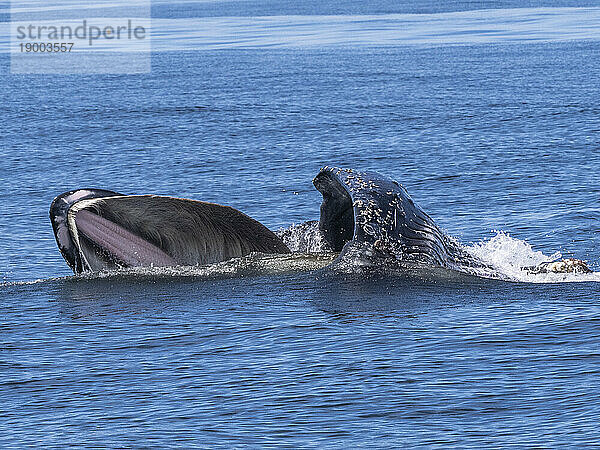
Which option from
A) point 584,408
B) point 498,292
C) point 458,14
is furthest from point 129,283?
point 458,14

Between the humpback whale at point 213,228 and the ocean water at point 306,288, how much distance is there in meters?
0.15

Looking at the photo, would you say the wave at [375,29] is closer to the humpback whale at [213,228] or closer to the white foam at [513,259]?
the white foam at [513,259]

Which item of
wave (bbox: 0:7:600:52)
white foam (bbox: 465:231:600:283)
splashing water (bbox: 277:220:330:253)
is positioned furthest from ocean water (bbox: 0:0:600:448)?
wave (bbox: 0:7:600:52)

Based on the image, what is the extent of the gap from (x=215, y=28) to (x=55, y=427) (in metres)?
49.7

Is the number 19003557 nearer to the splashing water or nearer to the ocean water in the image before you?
the ocean water

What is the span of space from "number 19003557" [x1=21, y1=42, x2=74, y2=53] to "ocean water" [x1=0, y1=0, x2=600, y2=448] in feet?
51.1

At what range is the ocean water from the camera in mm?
6867

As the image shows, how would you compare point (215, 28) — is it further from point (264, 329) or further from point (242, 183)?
point (264, 329)

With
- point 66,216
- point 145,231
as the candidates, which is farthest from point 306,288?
point 66,216

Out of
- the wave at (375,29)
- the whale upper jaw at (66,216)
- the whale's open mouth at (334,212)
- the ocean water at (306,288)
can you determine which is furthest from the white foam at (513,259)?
the wave at (375,29)

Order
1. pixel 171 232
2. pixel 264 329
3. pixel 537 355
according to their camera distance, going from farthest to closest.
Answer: pixel 171 232
pixel 264 329
pixel 537 355

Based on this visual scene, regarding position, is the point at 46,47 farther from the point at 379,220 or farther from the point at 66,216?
the point at 379,220

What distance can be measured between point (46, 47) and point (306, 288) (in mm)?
40241

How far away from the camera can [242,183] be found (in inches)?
655
